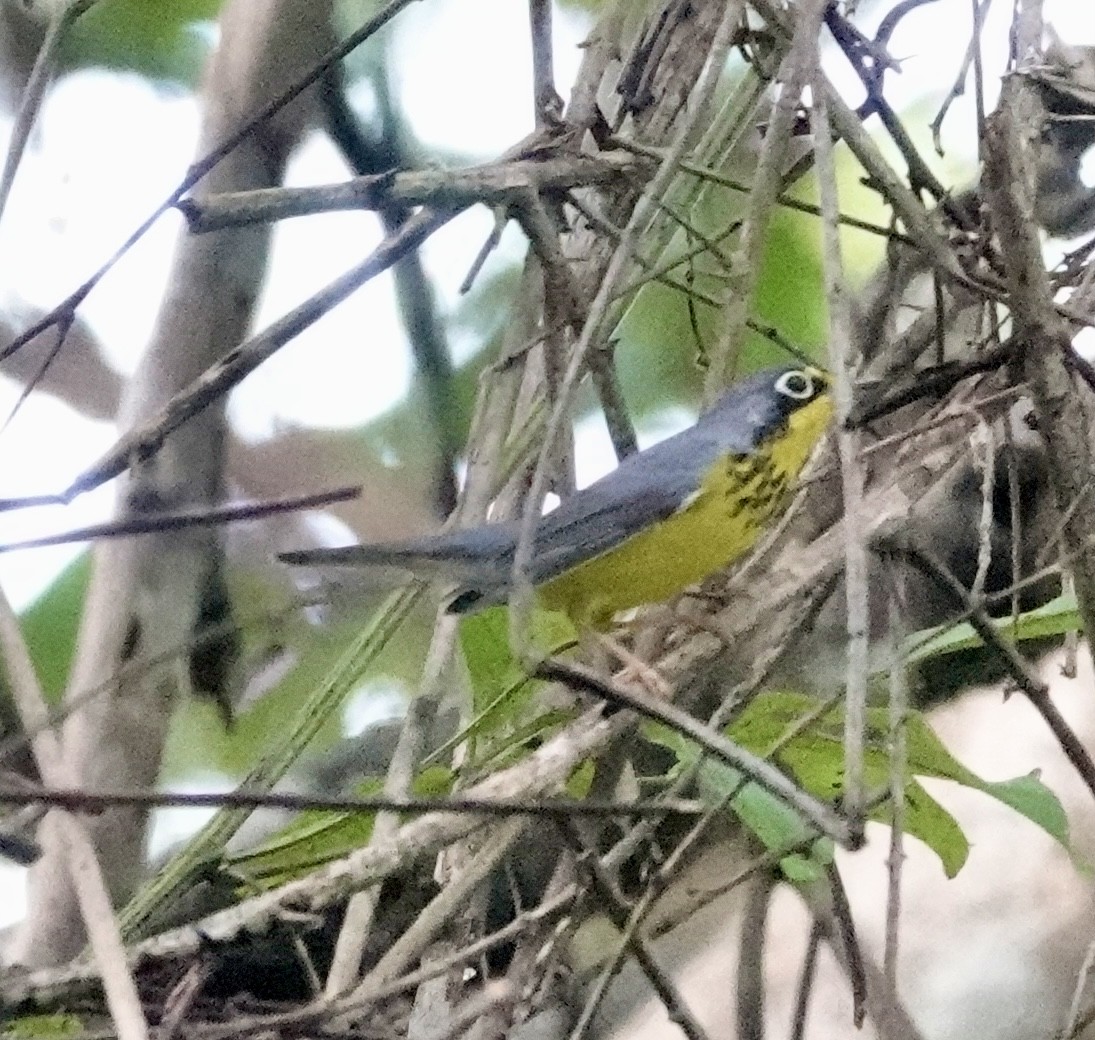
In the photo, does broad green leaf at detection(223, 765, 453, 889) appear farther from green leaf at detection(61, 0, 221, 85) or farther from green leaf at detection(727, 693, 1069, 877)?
green leaf at detection(61, 0, 221, 85)

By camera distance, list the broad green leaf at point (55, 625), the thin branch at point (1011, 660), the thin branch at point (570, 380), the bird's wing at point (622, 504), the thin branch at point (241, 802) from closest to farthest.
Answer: the thin branch at point (241, 802) < the thin branch at point (570, 380) < the thin branch at point (1011, 660) < the bird's wing at point (622, 504) < the broad green leaf at point (55, 625)

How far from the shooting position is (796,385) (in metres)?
0.97

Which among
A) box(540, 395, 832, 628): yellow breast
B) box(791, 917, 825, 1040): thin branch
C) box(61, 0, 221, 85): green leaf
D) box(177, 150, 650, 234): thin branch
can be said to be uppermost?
box(61, 0, 221, 85): green leaf

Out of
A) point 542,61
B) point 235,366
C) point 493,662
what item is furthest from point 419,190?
point 493,662

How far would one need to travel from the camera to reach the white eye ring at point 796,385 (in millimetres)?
961

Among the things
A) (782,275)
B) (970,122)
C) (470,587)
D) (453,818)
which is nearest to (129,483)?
(470,587)

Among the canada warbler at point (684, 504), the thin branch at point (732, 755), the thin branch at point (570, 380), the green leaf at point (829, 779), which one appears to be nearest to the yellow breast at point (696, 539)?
the canada warbler at point (684, 504)

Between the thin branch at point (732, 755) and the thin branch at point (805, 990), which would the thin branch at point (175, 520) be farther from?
the thin branch at point (805, 990)

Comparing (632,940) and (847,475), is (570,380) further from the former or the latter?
(632,940)

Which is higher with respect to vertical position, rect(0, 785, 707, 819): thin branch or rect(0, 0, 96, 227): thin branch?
rect(0, 0, 96, 227): thin branch

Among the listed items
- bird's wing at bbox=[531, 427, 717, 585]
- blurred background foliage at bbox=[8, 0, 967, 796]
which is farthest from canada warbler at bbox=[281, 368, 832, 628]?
blurred background foliage at bbox=[8, 0, 967, 796]

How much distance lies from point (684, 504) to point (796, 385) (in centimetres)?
12

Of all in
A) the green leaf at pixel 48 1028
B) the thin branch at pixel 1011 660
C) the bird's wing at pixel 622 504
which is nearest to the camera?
the thin branch at pixel 1011 660

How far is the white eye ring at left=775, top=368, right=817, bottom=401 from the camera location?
3.15 ft
